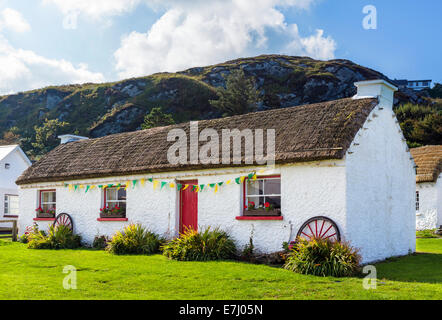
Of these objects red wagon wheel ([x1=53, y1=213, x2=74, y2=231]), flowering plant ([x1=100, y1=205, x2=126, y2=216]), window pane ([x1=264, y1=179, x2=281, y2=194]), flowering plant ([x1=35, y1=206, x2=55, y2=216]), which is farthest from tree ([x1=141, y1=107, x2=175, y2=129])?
window pane ([x1=264, y1=179, x2=281, y2=194])

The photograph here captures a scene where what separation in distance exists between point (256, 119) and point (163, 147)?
3368mm

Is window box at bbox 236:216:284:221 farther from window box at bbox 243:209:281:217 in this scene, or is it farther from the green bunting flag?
the green bunting flag

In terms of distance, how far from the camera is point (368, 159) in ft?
42.4

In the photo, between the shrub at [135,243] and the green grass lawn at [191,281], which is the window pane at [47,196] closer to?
the shrub at [135,243]

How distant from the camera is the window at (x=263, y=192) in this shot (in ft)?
42.8

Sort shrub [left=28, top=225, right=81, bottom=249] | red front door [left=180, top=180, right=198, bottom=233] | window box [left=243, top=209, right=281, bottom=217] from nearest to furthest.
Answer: window box [left=243, top=209, right=281, bottom=217], red front door [left=180, top=180, right=198, bottom=233], shrub [left=28, top=225, right=81, bottom=249]

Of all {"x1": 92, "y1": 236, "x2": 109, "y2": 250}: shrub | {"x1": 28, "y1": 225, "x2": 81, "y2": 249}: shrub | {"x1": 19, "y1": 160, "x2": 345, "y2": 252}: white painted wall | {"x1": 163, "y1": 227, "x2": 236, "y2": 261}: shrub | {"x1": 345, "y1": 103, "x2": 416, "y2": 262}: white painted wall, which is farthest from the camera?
{"x1": 28, "y1": 225, "x2": 81, "y2": 249}: shrub

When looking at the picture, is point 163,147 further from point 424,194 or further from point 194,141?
point 424,194

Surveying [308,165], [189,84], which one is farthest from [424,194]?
[189,84]

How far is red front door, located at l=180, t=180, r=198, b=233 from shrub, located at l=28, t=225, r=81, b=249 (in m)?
4.43

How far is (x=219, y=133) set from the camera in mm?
15539

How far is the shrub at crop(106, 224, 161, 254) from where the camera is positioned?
1424 centimetres

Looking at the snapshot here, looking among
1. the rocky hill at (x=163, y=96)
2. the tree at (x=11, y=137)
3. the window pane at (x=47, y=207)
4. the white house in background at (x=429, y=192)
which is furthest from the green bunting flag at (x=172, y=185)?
the tree at (x=11, y=137)

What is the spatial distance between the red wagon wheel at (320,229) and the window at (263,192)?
123cm
